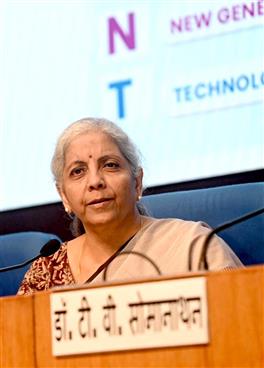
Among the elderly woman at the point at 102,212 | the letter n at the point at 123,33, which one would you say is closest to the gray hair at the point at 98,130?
the elderly woman at the point at 102,212

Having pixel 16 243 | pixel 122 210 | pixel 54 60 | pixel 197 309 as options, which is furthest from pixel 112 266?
pixel 54 60

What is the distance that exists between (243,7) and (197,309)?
1645mm

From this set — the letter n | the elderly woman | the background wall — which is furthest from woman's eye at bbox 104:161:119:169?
the letter n

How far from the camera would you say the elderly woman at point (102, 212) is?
102 inches

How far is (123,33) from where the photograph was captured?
3389mm

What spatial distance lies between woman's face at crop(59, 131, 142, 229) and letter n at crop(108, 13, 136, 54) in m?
0.77

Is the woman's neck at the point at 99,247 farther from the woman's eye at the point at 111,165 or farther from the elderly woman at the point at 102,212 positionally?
the woman's eye at the point at 111,165

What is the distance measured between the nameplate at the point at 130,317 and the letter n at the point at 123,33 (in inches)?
66.8

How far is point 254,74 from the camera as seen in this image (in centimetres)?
310

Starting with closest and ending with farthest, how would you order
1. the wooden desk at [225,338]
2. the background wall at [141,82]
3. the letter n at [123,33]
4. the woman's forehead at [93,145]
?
the wooden desk at [225,338] < the woman's forehead at [93,145] < the background wall at [141,82] < the letter n at [123,33]

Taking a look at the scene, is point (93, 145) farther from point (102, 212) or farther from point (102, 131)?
point (102, 212)

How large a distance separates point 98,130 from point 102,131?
0.01m

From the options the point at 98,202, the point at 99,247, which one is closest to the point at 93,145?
the point at 98,202

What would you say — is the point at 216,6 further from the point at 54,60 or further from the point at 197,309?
the point at 197,309
